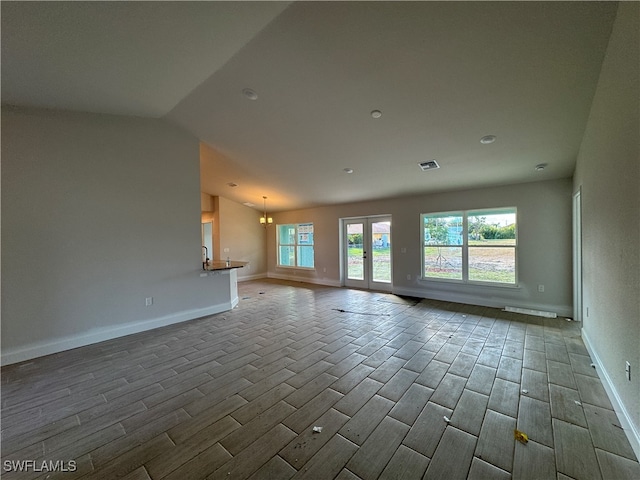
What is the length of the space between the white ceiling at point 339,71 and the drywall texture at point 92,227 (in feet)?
1.24

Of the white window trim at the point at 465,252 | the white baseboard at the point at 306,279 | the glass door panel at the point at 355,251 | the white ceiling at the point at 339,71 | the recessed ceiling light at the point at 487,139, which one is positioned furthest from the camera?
the white baseboard at the point at 306,279

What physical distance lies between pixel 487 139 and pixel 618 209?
A: 6.14ft

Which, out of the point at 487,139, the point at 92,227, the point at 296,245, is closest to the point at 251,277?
the point at 296,245

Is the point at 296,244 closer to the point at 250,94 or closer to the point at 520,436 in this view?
the point at 250,94

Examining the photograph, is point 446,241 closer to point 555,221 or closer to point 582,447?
point 555,221

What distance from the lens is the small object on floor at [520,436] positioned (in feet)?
5.56

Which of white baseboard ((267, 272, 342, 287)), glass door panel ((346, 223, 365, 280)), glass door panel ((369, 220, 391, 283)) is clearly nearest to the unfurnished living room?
glass door panel ((369, 220, 391, 283))

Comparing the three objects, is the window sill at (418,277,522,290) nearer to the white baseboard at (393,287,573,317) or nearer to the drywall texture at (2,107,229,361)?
the white baseboard at (393,287,573,317)

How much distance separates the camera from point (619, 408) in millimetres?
1913

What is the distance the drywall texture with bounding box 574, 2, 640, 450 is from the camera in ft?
5.29

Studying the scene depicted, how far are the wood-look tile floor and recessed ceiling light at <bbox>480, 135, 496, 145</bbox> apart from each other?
2699mm

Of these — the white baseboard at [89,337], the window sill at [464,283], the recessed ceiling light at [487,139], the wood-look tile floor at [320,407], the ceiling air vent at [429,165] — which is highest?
the recessed ceiling light at [487,139]

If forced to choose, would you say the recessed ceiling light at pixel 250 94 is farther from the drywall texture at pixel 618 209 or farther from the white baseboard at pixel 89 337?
the white baseboard at pixel 89 337

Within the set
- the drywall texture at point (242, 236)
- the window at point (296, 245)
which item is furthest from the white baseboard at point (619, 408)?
the drywall texture at point (242, 236)
